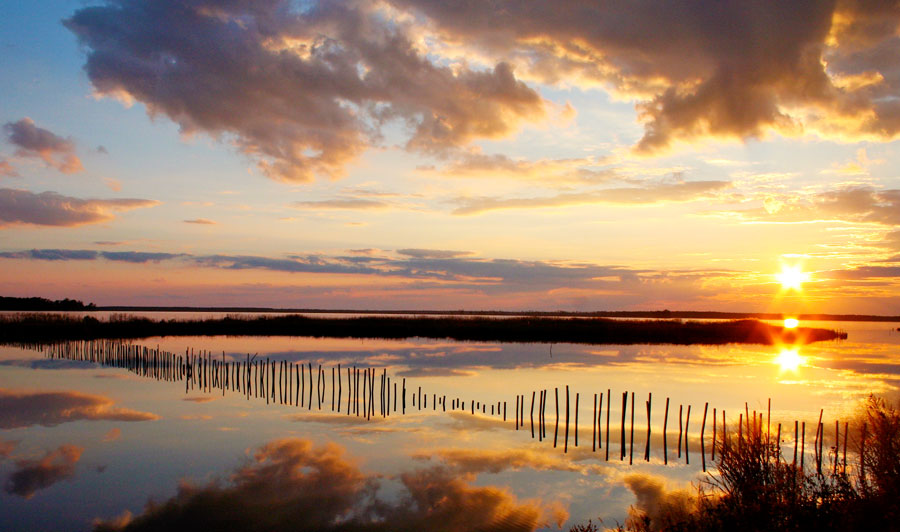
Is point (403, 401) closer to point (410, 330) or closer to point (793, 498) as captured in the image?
point (793, 498)

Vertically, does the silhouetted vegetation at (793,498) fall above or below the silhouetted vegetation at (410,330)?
above

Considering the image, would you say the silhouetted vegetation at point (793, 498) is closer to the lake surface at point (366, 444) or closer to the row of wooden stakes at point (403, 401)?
the row of wooden stakes at point (403, 401)

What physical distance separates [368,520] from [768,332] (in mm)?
58886

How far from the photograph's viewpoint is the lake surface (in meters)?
11.2

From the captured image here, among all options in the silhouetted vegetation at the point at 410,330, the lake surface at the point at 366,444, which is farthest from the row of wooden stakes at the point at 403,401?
the silhouetted vegetation at the point at 410,330

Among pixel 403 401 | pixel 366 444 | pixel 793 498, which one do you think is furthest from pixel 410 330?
pixel 793 498

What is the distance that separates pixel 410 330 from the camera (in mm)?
59812

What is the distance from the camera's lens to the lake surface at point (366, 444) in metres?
11.2

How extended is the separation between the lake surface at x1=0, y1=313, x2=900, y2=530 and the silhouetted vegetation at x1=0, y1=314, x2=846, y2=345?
1932 cm

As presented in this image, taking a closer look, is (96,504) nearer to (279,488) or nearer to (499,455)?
(279,488)

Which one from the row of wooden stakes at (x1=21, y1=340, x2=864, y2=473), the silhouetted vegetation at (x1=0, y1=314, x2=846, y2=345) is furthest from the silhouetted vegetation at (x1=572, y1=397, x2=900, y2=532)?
the silhouetted vegetation at (x1=0, y1=314, x2=846, y2=345)

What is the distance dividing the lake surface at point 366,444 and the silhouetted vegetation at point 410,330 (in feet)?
63.4

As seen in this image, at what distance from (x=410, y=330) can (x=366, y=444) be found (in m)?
44.0

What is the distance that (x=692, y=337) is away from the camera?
181 ft
